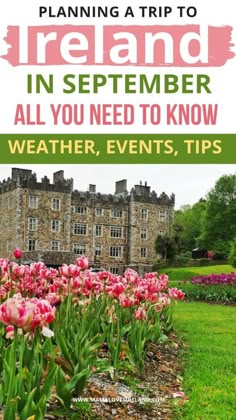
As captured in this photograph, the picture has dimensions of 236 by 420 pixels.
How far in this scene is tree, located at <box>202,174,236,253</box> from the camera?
49.5 meters

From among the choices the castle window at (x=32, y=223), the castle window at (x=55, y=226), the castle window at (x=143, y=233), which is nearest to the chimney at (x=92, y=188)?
the castle window at (x=55, y=226)

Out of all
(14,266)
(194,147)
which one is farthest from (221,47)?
(14,266)

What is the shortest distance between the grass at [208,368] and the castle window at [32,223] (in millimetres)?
33793

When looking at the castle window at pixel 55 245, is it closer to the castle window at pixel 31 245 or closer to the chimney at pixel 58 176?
the castle window at pixel 31 245

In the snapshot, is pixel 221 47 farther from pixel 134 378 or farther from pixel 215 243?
pixel 215 243

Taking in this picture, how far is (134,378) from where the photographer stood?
474cm

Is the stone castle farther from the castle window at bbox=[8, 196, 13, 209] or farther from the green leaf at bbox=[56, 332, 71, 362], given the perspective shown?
the green leaf at bbox=[56, 332, 71, 362]

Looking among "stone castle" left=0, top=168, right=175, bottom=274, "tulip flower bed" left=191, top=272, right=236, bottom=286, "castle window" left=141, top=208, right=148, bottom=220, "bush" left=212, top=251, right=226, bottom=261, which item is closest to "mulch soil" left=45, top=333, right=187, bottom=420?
"tulip flower bed" left=191, top=272, right=236, bottom=286

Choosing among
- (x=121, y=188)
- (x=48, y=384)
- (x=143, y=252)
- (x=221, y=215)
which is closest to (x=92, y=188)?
(x=121, y=188)

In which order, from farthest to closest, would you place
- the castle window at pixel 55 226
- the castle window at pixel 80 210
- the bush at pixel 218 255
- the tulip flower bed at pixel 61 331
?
1. the castle window at pixel 80 210
2. the bush at pixel 218 255
3. the castle window at pixel 55 226
4. the tulip flower bed at pixel 61 331

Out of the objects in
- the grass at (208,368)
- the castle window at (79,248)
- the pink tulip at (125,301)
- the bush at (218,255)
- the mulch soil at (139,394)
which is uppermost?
the castle window at (79,248)

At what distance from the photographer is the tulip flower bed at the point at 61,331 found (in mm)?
2996

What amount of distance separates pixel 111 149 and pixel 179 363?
2.47m

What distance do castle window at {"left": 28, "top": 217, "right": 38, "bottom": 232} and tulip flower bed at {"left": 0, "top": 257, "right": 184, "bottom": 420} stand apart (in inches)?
1523
